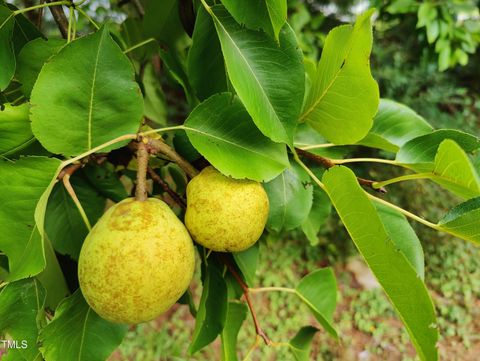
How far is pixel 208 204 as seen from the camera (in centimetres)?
68

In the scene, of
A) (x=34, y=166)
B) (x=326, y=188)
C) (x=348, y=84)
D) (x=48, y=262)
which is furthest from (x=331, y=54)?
(x=48, y=262)

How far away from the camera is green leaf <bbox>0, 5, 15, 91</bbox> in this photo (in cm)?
74

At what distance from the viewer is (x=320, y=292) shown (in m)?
1.06

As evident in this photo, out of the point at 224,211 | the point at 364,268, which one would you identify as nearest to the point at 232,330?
the point at 224,211

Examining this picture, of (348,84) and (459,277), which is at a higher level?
(348,84)

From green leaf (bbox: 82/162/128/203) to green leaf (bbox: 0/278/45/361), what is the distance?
0.74ft

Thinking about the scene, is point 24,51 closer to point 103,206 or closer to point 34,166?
point 34,166

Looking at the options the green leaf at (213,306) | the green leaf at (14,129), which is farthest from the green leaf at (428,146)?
the green leaf at (14,129)

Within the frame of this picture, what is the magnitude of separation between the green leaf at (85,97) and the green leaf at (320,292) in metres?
0.60

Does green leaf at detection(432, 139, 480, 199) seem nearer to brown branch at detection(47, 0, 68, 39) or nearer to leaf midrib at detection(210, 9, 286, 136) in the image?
leaf midrib at detection(210, 9, 286, 136)

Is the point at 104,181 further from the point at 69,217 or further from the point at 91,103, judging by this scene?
the point at 91,103

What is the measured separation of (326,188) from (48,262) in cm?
56

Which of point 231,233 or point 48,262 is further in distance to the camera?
point 48,262

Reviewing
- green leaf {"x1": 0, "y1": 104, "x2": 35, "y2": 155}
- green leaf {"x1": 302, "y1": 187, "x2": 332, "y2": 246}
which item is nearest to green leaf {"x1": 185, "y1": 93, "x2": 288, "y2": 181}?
green leaf {"x1": 0, "y1": 104, "x2": 35, "y2": 155}
